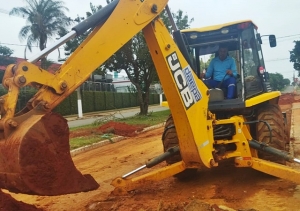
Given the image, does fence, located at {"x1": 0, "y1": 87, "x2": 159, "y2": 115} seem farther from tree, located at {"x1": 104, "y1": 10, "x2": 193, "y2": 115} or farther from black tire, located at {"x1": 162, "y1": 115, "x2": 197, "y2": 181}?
black tire, located at {"x1": 162, "y1": 115, "x2": 197, "y2": 181}

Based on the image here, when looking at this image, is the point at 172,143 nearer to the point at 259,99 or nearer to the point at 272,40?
the point at 259,99

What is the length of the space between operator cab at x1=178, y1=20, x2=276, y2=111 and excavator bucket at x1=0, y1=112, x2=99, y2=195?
288 centimetres

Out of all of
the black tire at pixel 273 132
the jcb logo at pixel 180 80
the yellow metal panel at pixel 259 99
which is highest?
the jcb logo at pixel 180 80

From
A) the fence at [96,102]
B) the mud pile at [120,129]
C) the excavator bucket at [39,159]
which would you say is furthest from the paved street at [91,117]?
the excavator bucket at [39,159]

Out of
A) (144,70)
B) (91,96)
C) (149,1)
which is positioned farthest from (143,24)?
(91,96)

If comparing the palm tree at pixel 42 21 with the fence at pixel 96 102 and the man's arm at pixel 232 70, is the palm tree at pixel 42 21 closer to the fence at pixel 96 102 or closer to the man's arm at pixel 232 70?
the fence at pixel 96 102

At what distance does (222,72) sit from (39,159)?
3842 millimetres

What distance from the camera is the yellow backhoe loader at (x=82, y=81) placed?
349 centimetres

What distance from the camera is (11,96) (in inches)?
138

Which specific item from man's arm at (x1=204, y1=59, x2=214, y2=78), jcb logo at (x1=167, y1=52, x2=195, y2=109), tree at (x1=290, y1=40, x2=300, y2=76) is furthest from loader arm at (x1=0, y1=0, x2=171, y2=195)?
tree at (x1=290, y1=40, x2=300, y2=76)

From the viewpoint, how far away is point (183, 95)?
491 centimetres

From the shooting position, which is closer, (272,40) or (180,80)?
(180,80)

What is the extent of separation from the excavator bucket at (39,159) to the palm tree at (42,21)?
3287 cm

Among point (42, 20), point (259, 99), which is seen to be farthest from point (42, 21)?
point (259, 99)
